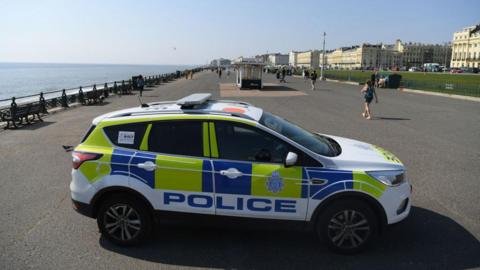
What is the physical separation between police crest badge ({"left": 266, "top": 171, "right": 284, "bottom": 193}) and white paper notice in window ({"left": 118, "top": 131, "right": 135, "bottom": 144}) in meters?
1.62

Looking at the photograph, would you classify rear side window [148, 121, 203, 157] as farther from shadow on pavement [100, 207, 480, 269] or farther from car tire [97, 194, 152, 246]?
shadow on pavement [100, 207, 480, 269]

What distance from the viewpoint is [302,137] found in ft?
15.9

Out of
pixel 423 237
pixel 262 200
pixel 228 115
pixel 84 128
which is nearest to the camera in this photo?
pixel 262 200

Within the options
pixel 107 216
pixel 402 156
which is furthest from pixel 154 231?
pixel 402 156

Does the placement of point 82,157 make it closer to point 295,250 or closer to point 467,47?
point 295,250

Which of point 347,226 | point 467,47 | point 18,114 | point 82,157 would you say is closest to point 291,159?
point 347,226

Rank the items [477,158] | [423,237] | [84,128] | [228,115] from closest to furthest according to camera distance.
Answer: [228,115] → [423,237] → [477,158] → [84,128]

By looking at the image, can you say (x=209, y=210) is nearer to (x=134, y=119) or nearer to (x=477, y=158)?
(x=134, y=119)

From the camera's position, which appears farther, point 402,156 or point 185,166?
point 402,156

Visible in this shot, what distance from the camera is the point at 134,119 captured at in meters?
4.49

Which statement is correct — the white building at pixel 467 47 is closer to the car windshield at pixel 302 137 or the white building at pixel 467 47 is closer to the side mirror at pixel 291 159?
the car windshield at pixel 302 137

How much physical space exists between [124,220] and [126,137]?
0.95 meters

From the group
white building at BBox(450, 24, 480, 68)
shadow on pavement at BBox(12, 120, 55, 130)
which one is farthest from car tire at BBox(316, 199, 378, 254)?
white building at BBox(450, 24, 480, 68)

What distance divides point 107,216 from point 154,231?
0.57 meters
